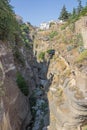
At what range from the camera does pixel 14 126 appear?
1800 cm

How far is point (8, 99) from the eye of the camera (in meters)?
16.5

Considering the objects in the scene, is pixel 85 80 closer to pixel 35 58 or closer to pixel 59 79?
pixel 59 79

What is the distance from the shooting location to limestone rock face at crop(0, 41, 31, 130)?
573 inches

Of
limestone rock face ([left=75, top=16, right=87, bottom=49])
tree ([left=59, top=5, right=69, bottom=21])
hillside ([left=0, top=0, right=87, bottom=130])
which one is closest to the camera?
hillside ([left=0, top=0, right=87, bottom=130])

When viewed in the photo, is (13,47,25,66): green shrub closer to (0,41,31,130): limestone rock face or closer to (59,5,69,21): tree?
(0,41,31,130): limestone rock face

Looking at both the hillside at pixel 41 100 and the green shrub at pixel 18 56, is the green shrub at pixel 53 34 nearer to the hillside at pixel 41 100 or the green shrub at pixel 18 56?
the hillside at pixel 41 100

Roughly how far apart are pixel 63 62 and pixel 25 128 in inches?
232

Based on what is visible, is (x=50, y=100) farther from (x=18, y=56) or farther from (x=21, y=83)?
(x=18, y=56)

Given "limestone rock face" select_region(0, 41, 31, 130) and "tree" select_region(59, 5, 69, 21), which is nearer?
"limestone rock face" select_region(0, 41, 31, 130)

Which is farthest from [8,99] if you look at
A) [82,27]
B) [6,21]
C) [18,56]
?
[82,27]

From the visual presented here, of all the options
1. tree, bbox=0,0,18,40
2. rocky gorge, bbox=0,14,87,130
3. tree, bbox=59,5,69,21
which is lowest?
rocky gorge, bbox=0,14,87,130

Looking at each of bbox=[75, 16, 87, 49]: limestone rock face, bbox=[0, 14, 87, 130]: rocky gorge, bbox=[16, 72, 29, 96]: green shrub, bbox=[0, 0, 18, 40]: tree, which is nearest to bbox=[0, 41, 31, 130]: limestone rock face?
bbox=[0, 14, 87, 130]: rocky gorge

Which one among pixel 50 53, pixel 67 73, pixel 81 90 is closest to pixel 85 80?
pixel 81 90

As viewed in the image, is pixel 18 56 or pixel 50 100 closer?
pixel 50 100
